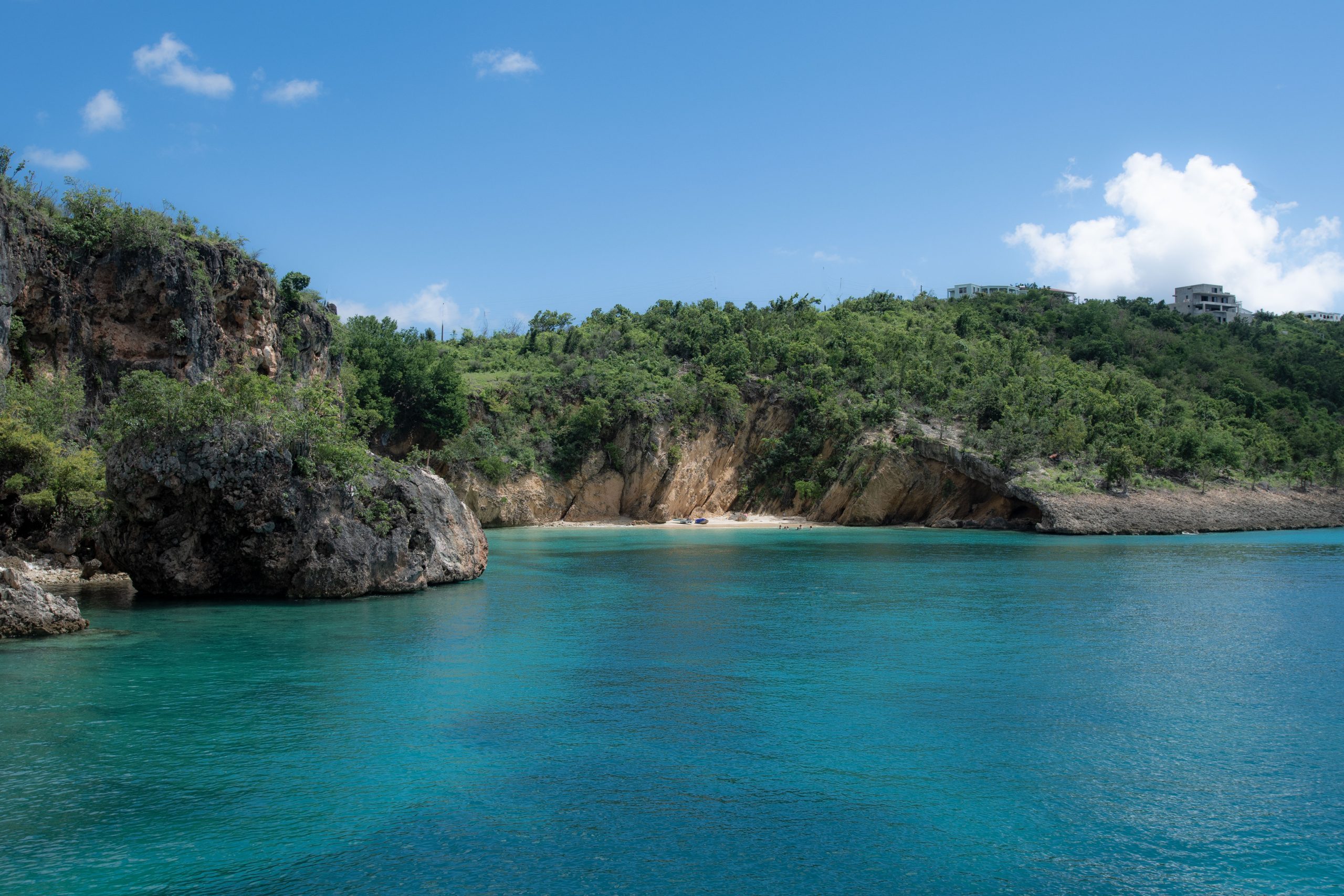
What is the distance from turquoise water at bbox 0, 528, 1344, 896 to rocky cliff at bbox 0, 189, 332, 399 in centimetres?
1617

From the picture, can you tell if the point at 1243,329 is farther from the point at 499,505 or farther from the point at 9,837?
the point at 9,837

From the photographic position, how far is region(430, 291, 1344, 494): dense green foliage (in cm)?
7056

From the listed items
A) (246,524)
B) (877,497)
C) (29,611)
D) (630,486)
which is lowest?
(29,611)

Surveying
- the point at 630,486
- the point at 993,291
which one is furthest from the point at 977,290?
the point at 630,486

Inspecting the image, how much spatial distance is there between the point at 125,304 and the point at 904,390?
6062 cm

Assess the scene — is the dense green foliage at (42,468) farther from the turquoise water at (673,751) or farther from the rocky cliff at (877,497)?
the rocky cliff at (877,497)

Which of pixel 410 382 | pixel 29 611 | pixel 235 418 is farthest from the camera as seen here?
pixel 410 382

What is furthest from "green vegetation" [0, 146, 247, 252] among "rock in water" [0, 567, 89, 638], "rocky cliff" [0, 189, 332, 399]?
"rock in water" [0, 567, 89, 638]

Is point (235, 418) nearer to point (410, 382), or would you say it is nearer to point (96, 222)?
point (96, 222)

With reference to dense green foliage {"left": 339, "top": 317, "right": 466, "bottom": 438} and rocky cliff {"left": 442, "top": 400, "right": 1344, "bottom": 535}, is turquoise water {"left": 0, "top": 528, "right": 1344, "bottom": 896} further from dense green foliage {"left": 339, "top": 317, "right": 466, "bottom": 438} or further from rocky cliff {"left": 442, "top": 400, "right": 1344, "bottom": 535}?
dense green foliage {"left": 339, "top": 317, "right": 466, "bottom": 438}

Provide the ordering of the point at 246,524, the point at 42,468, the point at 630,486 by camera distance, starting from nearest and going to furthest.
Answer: the point at 246,524 → the point at 42,468 → the point at 630,486

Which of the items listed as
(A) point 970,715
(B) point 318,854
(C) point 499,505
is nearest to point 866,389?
(C) point 499,505

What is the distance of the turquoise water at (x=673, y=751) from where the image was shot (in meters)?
9.66

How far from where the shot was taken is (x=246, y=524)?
26641 mm
